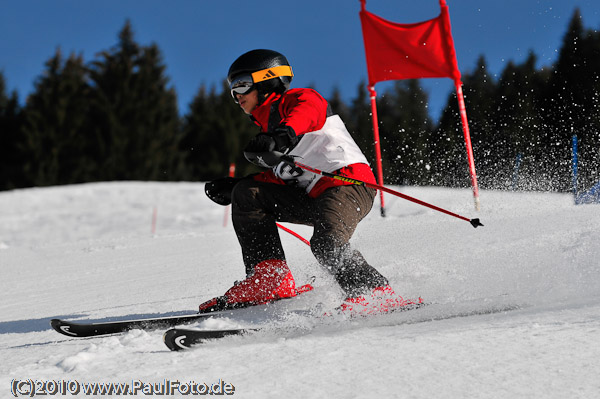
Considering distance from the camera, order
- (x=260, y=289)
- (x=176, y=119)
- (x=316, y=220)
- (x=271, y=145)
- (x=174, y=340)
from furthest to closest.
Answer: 1. (x=176, y=119)
2. (x=260, y=289)
3. (x=316, y=220)
4. (x=271, y=145)
5. (x=174, y=340)

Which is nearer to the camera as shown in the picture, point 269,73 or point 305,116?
point 305,116

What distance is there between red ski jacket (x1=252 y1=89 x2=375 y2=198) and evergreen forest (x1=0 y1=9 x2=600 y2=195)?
55.6ft

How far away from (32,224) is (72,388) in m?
13.5

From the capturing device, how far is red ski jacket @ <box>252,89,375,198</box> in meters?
2.41

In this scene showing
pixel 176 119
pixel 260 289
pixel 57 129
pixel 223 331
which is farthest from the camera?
pixel 176 119

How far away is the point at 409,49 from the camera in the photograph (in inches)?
281

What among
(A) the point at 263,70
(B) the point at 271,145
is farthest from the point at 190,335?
(A) the point at 263,70

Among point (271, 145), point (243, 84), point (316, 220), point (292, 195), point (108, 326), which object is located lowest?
point (108, 326)

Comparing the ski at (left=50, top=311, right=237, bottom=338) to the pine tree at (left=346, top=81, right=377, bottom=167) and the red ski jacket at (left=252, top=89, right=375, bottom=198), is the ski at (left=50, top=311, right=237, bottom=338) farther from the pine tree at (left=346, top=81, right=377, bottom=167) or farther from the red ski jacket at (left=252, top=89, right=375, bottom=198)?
the pine tree at (left=346, top=81, right=377, bottom=167)

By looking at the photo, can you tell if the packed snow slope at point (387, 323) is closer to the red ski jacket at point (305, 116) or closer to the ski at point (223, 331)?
the ski at point (223, 331)

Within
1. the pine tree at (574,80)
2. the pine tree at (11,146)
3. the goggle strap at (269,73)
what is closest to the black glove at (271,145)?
the goggle strap at (269,73)

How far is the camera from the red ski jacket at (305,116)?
2.41 m

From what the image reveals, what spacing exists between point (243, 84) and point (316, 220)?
744 millimetres

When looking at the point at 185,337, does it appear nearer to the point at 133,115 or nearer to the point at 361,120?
the point at 133,115
